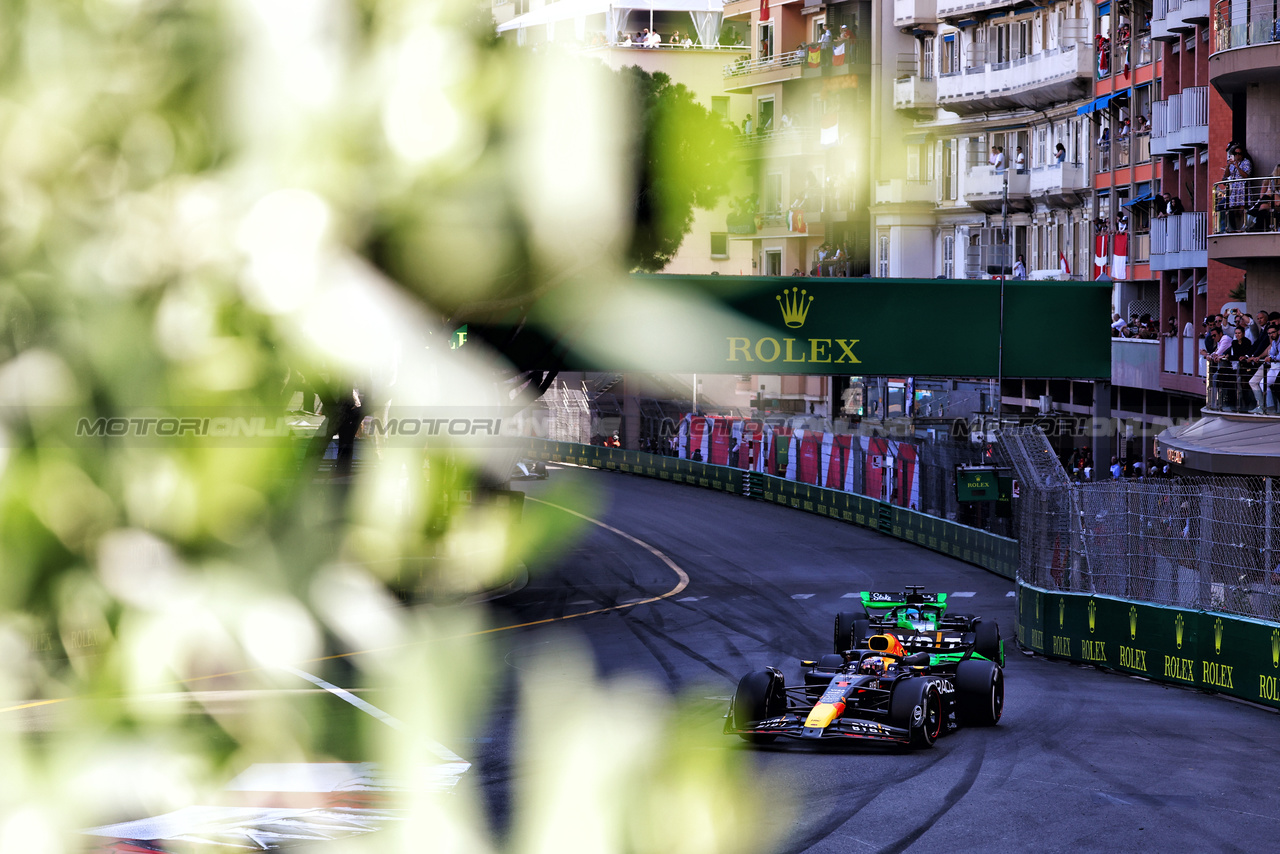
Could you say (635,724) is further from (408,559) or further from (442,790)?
(408,559)

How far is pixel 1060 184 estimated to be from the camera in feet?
174

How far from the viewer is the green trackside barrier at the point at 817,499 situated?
3666 centimetres

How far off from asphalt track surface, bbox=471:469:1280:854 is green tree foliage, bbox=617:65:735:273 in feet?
→ 24.7

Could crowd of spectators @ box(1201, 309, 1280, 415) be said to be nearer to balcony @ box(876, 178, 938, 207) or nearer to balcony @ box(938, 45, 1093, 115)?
balcony @ box(938, 45, 1093, 115)

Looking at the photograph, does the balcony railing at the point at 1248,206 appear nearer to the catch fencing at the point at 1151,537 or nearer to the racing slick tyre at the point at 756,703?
the catch fencing at the point at 1151,537

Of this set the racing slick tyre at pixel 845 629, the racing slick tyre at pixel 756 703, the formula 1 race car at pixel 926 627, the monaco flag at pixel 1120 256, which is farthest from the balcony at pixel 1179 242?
the racing slick tyre at pixel 756 703

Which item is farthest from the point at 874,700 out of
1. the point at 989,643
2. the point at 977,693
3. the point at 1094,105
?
the point at 1094,105

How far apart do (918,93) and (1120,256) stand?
13.6m

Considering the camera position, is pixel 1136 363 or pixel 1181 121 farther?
pixel 1136 363

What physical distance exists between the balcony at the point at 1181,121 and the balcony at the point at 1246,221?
9338 mm

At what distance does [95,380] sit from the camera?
1128 inches

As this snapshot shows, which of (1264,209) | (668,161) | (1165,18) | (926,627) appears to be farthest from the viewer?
(1165,18)

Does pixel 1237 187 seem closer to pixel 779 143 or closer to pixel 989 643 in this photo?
pixel 989 643

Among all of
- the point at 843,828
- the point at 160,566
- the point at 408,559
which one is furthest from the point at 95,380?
the point at 843,828
